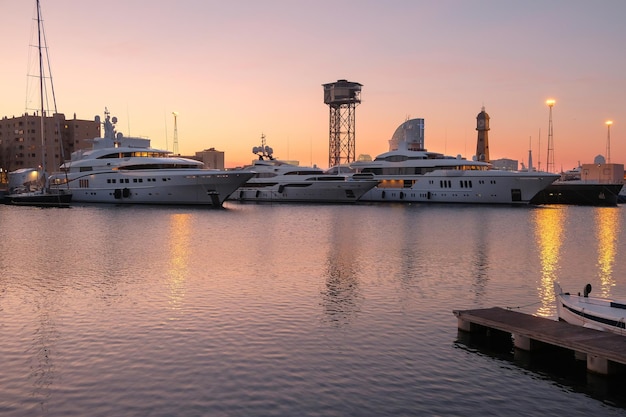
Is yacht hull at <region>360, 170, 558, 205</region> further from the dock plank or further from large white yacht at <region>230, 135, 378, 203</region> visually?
the dock plank

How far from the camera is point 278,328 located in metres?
18.9

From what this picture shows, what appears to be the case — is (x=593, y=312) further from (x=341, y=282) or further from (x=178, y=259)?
(x=178, y=259)

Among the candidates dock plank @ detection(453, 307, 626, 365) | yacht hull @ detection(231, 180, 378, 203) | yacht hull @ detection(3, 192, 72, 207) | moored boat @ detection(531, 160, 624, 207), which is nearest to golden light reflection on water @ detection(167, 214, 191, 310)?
dock plank @ detection(453, 307, 626, 365)

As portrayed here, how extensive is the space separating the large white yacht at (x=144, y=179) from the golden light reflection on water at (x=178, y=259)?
75.2 feet

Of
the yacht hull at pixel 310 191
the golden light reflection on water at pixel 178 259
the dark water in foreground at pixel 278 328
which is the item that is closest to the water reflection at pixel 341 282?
the dark water in foreground at pixel 278 328

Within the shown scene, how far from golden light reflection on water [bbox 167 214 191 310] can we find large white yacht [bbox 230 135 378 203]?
155 feet

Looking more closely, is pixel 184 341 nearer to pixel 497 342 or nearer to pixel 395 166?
pixel 497 342

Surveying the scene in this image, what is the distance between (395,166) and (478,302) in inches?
3568

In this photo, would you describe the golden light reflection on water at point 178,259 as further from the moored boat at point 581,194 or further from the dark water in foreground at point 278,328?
the moored boat at point 581,194

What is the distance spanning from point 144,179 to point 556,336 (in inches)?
3190

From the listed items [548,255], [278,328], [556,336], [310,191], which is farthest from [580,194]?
[278,328]

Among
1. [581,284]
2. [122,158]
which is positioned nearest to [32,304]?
[581,284]

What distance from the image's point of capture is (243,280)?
90.0 feet

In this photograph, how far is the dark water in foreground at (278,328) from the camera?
43.5ft
